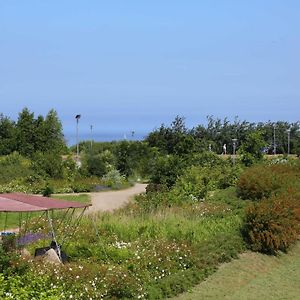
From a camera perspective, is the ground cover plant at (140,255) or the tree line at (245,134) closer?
the ground cover plant at (140,255)

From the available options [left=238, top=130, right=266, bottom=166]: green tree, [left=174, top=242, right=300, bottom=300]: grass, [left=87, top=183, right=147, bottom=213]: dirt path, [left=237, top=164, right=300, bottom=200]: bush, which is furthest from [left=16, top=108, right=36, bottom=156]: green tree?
[left=174, top=242, right=300, bottom=300]: grass

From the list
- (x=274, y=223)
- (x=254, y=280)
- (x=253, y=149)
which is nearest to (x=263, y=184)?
(x=274, y=223)

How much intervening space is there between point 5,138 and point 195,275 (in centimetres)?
2815

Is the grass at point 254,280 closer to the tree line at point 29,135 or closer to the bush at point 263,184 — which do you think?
the bush at point 263,184

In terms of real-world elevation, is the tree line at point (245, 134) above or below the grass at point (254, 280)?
above

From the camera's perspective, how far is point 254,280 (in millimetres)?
11156

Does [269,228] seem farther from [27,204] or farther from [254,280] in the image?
[27,204]

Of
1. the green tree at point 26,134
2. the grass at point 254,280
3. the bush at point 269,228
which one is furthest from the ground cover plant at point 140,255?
the green tree at point 26,134

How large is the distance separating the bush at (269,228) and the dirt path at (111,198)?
772 centimetres

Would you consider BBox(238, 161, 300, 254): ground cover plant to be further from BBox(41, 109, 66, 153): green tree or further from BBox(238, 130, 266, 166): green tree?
BBox(41, 109, 66, 153): green tree

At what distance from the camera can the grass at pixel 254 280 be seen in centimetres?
1016

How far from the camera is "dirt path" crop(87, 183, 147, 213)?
68.7 ft

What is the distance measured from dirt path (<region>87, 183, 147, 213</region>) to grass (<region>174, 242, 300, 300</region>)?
834cm

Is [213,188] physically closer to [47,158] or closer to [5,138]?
[47,158]
